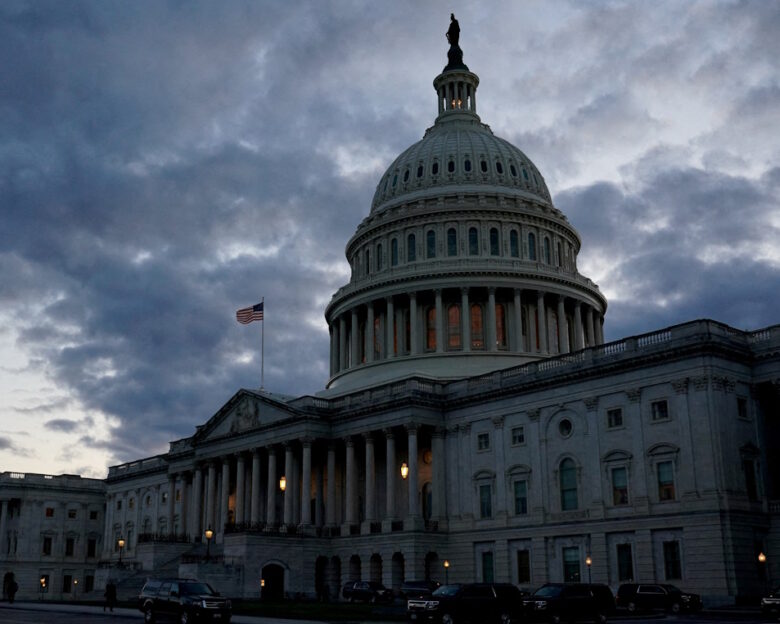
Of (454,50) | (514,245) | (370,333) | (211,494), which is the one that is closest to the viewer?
(211,494)

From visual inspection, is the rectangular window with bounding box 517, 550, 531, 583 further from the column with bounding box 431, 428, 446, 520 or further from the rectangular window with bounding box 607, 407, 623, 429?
the rectangular window with bounding box 607, 407, 623, 429

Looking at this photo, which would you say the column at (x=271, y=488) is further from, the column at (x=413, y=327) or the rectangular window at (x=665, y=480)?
→ the rectangular window at (x=665, y=480)

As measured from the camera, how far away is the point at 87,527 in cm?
13312

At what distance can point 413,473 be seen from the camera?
7531cm

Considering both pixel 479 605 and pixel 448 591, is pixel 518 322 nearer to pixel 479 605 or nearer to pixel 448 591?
pixel 448 591

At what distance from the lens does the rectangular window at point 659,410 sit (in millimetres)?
61656

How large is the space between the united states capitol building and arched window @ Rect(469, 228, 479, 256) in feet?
0.41

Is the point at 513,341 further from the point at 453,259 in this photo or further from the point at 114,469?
the point at 114,469

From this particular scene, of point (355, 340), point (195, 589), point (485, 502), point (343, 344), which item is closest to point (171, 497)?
point (343, 344)

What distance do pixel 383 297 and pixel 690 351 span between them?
4350 centimetres

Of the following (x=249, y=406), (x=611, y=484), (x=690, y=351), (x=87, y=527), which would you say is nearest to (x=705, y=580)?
(x=611, y=484)

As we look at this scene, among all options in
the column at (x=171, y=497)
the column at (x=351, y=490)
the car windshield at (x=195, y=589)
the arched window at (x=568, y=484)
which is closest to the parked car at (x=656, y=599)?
the arched window at (x=568, y=484)

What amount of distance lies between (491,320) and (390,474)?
882 inches

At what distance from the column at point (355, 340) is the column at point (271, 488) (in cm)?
1754
